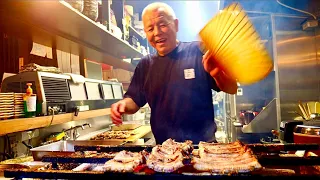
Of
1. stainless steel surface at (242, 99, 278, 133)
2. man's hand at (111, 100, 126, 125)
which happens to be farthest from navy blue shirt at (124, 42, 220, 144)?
stainless steel surface at (242, 99, 278, 133)

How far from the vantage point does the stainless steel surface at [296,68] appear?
3320 millimetres

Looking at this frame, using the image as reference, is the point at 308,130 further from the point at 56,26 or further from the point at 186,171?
the point at 56,26

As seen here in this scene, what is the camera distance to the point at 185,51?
201 centimetres

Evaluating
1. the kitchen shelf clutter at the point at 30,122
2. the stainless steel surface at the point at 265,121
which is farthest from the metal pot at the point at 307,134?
the kitchen shelf clutter at the point at 30,122

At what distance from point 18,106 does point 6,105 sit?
10 cm

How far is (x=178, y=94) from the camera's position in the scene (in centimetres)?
190

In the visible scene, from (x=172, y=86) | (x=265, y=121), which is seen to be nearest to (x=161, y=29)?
(x=172, y=86)

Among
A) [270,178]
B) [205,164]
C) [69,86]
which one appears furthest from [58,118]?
[270,178]

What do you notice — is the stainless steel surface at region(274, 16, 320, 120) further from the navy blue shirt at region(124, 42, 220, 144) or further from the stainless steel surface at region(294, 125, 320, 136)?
the navy blue shirt at region(124, 42, 220, 144)

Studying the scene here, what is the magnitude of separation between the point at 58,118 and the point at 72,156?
105 cm

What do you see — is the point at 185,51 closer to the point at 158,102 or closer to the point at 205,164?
the point at 158,102

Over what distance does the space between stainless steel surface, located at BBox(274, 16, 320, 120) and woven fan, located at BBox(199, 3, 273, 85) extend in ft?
8.57

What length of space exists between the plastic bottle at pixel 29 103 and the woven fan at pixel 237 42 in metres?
1.25

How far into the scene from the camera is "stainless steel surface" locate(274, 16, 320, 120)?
3320mm
